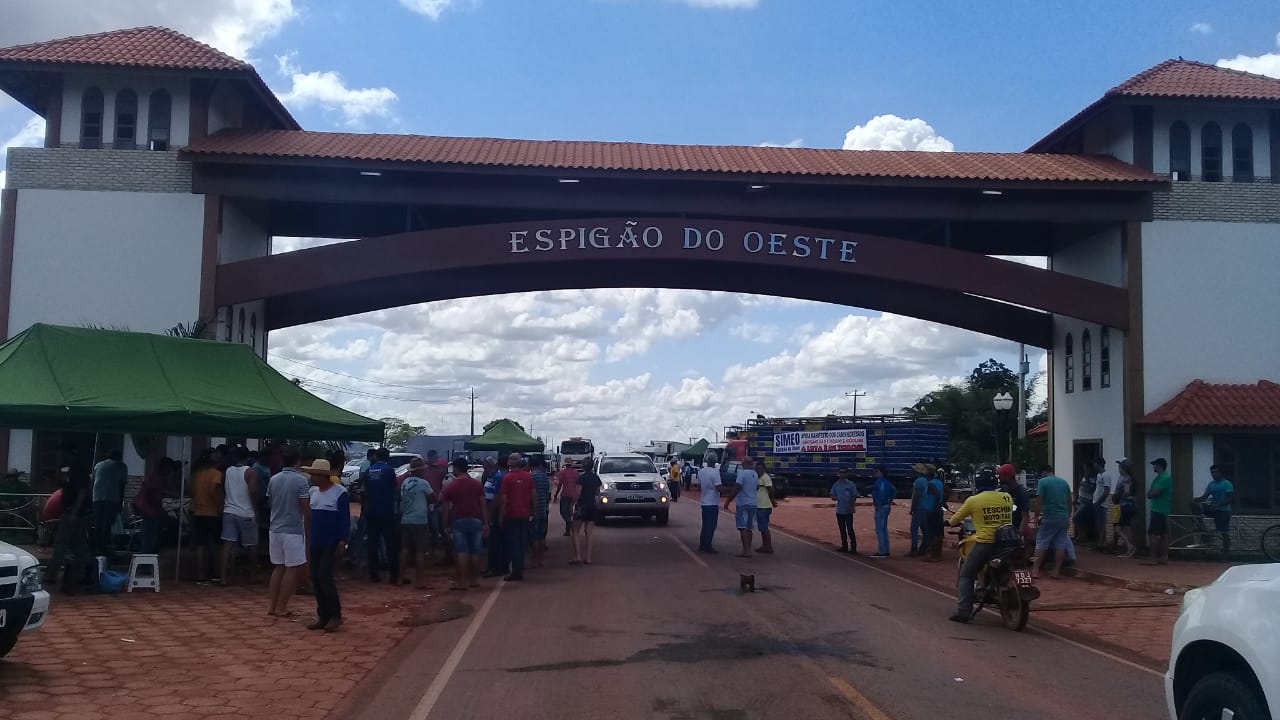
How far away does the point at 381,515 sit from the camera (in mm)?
15305

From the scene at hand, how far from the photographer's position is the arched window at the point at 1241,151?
861 inches

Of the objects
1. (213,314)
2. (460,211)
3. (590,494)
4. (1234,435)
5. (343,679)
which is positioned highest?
(460,211)

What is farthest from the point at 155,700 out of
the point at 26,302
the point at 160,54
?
the point at 160,54

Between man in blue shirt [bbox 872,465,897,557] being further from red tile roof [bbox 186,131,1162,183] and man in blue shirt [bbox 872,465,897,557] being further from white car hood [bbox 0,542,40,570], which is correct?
white car hood [bbox 0,542,40,570]

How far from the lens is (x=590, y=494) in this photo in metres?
17.8

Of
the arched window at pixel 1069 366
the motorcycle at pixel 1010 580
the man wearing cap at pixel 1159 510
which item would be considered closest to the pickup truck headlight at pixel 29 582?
the motorcycle at pixel 1010 580

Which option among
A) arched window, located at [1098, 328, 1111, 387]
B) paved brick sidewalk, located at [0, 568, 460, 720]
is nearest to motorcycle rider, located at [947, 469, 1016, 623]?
paved brick sidewalk, located at [0, 568, 460, 720]

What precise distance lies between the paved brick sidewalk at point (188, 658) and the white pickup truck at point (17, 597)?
38cm

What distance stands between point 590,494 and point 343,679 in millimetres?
9014

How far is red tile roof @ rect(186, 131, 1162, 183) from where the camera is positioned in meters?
21.1

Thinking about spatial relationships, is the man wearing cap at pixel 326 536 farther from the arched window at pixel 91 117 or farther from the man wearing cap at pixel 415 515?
the arched window at pixel 91 117

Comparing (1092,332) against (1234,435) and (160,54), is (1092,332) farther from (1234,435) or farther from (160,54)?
(160,54)

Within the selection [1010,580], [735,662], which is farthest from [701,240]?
[735,662]

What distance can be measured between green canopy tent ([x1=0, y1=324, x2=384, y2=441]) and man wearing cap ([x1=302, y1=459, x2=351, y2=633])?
3183 millimetres
